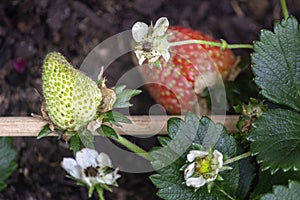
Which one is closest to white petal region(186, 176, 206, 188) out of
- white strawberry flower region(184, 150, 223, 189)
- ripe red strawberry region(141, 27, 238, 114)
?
white strawberry flower region(184, 150, 223, 189)

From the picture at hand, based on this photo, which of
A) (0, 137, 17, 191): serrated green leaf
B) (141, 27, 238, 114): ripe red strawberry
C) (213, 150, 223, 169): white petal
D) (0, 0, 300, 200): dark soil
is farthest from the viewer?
(0, 0, 300, 200): dark soil

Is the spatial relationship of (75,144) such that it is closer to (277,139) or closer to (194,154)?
(194,154)

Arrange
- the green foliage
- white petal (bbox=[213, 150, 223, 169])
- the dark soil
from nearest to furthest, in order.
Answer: white petal (bbox=[213, 150, 223, 169]) < the green foliage < the dark soil

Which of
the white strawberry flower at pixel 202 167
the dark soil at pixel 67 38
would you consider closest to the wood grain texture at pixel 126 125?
the white strawberry flower at pixel 202 167

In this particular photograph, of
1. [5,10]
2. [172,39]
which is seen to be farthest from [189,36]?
[5,10]

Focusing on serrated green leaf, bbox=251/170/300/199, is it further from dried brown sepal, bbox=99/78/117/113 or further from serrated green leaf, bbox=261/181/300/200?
dried brown sepal, bbox=99/78/117/113

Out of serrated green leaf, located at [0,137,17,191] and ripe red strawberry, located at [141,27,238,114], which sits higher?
ripe red strawberry, located at [141,27,238,114]
